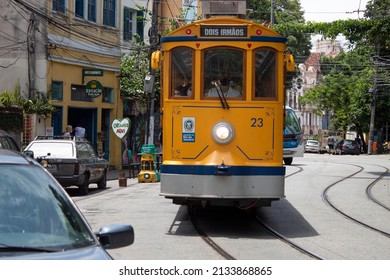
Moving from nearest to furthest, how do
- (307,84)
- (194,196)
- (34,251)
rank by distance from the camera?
(34,251), (194,196), (307,84)

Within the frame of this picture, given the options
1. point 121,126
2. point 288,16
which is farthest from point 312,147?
point 121,126

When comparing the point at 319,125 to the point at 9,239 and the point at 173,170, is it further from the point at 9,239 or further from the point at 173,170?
the point at 9,239

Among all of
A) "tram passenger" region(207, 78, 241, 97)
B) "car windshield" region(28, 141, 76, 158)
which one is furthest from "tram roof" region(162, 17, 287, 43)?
"car windshield" region(28, 141, 76, 158)

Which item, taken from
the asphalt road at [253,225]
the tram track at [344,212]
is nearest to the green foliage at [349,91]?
the tram track at [344,212]

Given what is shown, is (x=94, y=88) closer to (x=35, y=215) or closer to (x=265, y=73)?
(x=265, y=73)

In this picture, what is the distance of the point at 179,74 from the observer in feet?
42.0

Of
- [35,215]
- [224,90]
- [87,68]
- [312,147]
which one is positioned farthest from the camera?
[312,147]

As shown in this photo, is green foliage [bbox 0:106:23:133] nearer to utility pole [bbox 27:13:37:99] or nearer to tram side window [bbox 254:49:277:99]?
utility pole [bbox 27:13:37:99]

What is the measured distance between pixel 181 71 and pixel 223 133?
52.5 inches

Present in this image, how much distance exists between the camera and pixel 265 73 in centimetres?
1269

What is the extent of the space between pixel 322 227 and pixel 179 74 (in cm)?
379

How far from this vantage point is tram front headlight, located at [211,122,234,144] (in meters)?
12.4

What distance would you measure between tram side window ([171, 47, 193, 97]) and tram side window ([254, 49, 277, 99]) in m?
1.13
